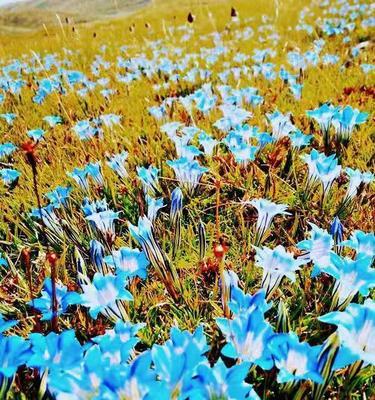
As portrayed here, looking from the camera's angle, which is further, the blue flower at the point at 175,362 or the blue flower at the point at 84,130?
the blue flower at the point at 84,130

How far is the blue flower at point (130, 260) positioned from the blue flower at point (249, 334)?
1.45 ft

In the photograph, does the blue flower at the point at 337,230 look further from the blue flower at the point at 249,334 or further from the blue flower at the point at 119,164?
the blue flower at the point at 119,164

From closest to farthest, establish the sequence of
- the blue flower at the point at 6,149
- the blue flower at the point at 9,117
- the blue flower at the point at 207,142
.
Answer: the blue flower at the point at 207,142 < the blue flower at the point at 6,149 < the blue flower at the point at 9,117

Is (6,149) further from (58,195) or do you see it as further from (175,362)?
(175,362)

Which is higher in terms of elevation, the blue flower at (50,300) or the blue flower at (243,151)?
the blue flower at (243,151)

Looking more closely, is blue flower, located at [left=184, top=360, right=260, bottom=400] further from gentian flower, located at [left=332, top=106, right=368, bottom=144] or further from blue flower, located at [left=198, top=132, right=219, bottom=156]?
gentian flower, located at [left=332, top=106, right=368, bottom=144]

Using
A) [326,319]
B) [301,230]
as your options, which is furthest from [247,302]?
[301,230]

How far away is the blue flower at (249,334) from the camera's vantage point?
1084 mm

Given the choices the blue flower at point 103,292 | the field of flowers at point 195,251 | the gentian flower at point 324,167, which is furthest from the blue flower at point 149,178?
the blue flower at point 103,292

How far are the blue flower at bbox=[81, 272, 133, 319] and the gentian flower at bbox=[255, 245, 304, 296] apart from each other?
0.45 meters

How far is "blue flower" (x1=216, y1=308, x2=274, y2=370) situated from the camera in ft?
3.56

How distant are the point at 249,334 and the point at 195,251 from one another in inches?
35.2

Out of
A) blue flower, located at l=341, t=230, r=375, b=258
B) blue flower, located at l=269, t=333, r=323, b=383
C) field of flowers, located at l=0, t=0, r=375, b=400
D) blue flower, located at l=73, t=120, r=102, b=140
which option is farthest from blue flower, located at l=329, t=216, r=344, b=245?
blue flower, located at l=73, t=120, r=102, b=140

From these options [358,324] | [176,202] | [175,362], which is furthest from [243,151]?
[175,362]
